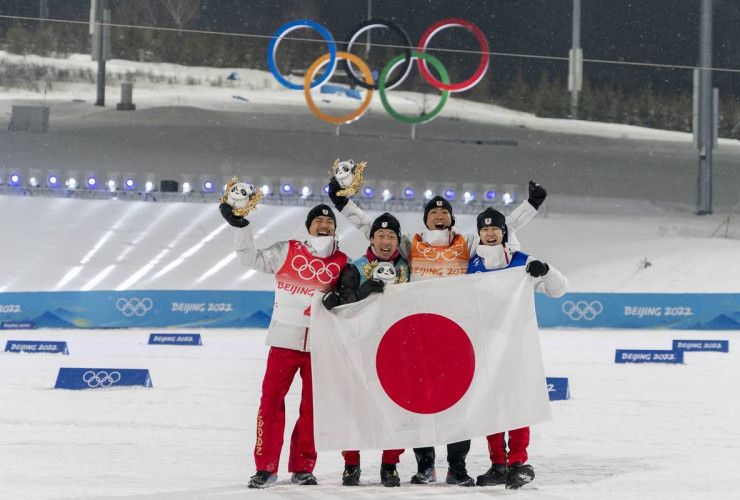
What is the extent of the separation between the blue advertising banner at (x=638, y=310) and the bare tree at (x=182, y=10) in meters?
27.0

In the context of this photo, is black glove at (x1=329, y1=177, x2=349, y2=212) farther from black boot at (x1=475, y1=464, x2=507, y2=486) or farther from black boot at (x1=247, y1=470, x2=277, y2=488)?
black boot at (x1=475, y1=464, x2=507, y2=486)

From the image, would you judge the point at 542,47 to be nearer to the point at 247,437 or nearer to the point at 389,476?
the point at 247,437

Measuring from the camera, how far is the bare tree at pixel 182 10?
42.7 m

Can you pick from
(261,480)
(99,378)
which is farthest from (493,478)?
(99,378)

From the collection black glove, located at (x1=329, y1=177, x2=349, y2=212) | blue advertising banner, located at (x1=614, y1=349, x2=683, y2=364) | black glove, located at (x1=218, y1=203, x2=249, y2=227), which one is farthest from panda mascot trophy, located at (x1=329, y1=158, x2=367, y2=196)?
blue advertising banner, located at (x1=614, y1=349, x2=683, y2=364)

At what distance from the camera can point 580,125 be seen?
157 ft

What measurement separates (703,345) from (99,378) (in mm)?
8832

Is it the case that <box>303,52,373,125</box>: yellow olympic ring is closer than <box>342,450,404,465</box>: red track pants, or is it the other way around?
<box>342,450,404,465</box>: red track pants

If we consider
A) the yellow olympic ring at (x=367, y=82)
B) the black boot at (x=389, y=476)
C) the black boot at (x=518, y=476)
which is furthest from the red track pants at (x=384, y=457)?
the yellow olympic ring at (x=367, y=82)

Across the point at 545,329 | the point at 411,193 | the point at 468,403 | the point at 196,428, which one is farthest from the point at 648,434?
the point at 411,193

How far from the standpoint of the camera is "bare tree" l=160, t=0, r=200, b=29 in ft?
140

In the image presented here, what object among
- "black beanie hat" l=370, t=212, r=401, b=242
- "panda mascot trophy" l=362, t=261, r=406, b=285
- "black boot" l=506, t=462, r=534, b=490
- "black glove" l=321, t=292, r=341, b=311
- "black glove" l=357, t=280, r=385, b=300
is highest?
"black beanie hat" l=370, t=212, r=401, b=242

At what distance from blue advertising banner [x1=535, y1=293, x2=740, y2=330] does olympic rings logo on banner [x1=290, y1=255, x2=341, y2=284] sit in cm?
1372

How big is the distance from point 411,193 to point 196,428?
71.7 ft
